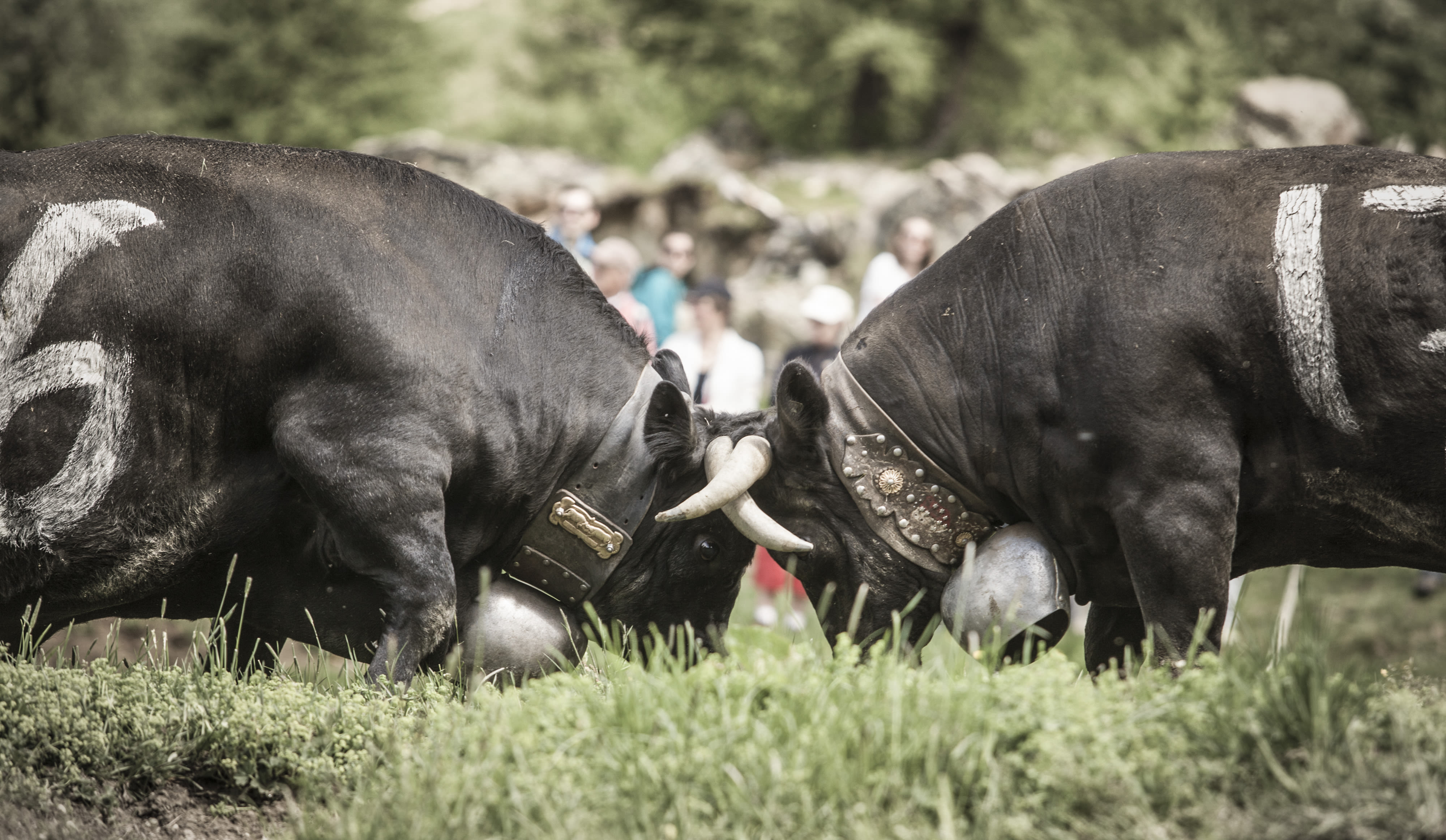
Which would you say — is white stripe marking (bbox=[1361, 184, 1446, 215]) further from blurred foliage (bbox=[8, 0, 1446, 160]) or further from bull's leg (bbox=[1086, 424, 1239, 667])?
blurred foliage (bbox=[8, 0, 1446, 160])

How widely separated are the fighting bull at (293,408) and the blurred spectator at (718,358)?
9.83ft

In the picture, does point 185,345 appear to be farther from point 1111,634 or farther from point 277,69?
point 277,69

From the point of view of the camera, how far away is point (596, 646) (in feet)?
14.0

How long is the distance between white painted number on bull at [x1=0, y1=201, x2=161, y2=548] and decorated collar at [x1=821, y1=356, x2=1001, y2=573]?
2.26 meters

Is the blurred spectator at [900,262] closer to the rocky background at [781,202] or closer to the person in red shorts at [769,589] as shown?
the person in red shorts at [769,589]

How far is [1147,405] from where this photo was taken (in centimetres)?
381

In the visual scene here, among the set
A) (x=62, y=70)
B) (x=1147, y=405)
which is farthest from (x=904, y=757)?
(x=62, y=70)

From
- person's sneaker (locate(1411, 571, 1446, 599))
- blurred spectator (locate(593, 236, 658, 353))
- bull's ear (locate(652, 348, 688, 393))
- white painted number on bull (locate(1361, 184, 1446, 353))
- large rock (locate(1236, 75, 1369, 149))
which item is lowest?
person's sneaker (locate(1411, 571, 1446, 599))

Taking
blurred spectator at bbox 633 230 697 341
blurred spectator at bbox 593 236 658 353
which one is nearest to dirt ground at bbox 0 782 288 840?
blurred spectator at bbox 593 236 658 353

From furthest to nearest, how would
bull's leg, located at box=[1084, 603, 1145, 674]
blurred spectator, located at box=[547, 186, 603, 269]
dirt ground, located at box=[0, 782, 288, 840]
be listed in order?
blurred spectator, located at box=[547, 186, 603, 269]
bull's leg, located at box=[1084, 603, 1145, 674]
dirt ground, located at box=[0, 782, 288, 840]

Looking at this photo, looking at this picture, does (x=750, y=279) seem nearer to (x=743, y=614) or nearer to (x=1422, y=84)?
(x=743, y=614)

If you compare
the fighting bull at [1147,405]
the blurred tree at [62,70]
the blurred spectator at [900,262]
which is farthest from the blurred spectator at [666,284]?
the blurred tree at [62,70]

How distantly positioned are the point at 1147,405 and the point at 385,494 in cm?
222

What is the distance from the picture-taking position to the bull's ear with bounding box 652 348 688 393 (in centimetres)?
462
